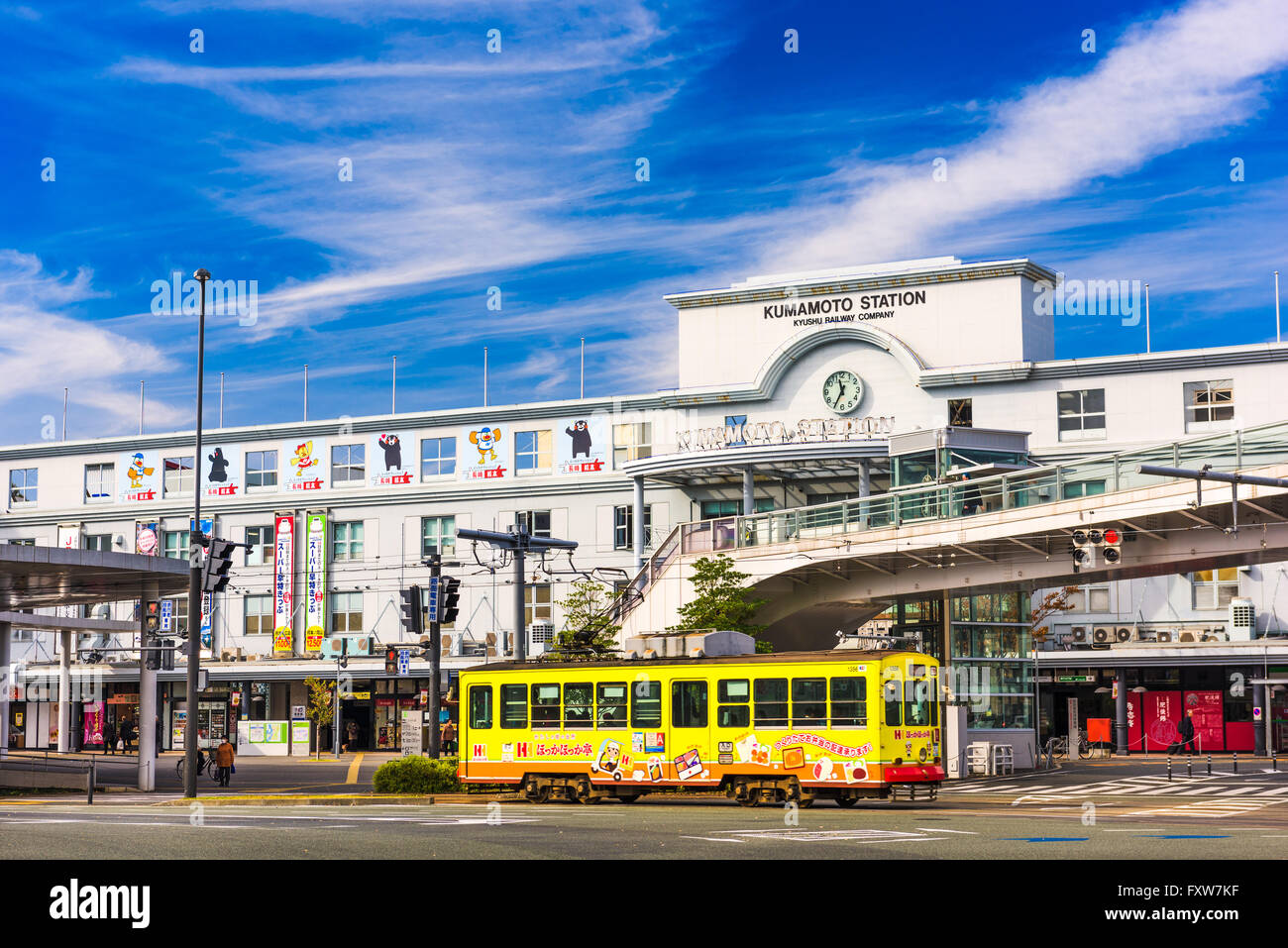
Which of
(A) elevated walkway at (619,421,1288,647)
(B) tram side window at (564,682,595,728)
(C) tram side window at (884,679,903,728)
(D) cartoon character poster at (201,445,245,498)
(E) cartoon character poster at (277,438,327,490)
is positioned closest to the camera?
(C) tram side window at (884,679,903,728)

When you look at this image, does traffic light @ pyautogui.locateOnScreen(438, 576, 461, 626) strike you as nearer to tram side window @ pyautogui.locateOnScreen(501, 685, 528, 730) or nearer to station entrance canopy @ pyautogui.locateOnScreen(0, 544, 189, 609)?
tram side window @ pyautogui.locateOnScreen(501, 685, 528, 730)

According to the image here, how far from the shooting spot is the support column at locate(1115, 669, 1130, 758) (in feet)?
215

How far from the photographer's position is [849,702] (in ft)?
98.1

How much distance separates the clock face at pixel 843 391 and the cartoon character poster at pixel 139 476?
37.2m

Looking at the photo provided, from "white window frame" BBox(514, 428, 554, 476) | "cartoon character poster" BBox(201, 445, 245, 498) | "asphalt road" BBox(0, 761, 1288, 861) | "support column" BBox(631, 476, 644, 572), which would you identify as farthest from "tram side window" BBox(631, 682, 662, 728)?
"cartoon character poster" BBox(201, 445, 245, 498)

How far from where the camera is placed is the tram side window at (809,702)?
99.0 ft

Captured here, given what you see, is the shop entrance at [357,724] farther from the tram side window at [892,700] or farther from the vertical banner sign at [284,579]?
the tram side window at [892,700]

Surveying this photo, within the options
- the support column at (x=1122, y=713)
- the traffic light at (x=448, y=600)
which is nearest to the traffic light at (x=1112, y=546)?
the traffic light at (x=448, y=600)

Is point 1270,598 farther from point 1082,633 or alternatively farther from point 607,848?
point 607,848

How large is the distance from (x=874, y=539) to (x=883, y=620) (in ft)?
94.5

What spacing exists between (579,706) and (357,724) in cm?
4269

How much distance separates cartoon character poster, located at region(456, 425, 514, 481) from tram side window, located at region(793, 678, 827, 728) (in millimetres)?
42352

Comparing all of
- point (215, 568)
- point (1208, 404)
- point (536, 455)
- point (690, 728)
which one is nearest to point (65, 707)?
point (536, 455)
